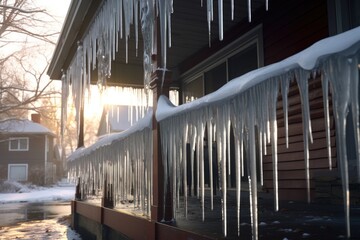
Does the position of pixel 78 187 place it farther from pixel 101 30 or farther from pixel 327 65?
pixel 327 65

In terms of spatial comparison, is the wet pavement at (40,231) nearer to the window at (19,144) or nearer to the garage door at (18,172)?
the garage door at (18,172)

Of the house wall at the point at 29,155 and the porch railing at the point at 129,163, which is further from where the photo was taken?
the house wall at the point at 29,155

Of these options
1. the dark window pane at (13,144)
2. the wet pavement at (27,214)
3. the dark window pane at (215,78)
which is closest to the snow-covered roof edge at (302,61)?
the dark window pane at (215,78)

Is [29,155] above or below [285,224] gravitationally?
above

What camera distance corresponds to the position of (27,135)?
3591cm

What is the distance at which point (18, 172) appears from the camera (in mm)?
34969

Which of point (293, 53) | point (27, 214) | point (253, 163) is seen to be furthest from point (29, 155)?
point (253, 163)

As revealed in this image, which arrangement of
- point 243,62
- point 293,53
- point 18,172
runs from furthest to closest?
1. point 18,172
2. point 243,62
3. point 293,53

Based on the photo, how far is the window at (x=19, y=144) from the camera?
35.5m

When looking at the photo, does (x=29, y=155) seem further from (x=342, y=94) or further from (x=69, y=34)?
(x=342, y=94)

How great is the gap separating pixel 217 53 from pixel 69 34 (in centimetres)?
275

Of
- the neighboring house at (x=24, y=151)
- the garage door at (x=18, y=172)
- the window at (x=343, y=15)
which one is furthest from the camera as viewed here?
the garage door at (x=18, y=172)

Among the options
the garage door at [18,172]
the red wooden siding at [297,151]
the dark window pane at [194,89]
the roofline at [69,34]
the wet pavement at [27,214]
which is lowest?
the wet pavement at [27,214]

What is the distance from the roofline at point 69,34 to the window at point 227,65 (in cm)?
256
